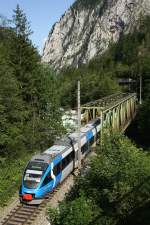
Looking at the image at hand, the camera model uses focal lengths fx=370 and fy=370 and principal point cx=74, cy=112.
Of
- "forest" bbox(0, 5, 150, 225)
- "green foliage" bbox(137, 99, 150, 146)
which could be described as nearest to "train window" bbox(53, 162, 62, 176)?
"forest" bbox(0, 5, 150, 225)

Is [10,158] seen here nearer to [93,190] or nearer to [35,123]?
[35,123]

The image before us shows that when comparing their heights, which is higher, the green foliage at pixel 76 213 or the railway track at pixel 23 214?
the green foliage at pixel 76 213

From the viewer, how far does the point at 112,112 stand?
151ft

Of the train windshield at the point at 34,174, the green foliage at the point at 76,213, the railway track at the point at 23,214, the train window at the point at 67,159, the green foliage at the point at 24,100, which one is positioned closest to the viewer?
the green foliage at the point at 76,213

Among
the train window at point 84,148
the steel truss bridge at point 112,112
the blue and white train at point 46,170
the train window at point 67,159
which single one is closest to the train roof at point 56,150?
the blue and white train at point 46,170

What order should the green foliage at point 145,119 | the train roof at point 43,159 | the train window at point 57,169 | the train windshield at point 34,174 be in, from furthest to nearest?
the green foliage at point 145,119 → the train window at point 57,169 → the train roof at point 43,159 → the train windshield at point 34,174

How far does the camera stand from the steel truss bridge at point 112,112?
41772 mm

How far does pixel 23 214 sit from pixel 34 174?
8.64 feet

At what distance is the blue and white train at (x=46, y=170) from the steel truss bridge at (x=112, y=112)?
709 cm

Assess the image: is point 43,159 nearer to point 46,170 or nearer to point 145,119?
point 46,170

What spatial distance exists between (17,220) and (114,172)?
22.7ft

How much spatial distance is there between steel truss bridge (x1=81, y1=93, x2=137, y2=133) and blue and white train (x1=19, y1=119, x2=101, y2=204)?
23.3 ft

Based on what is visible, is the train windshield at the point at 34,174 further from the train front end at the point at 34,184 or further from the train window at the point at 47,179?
the train window at the point at 47,179

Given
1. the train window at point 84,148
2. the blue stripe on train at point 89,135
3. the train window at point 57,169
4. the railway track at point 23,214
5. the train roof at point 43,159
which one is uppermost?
the train roof at point 43,159
